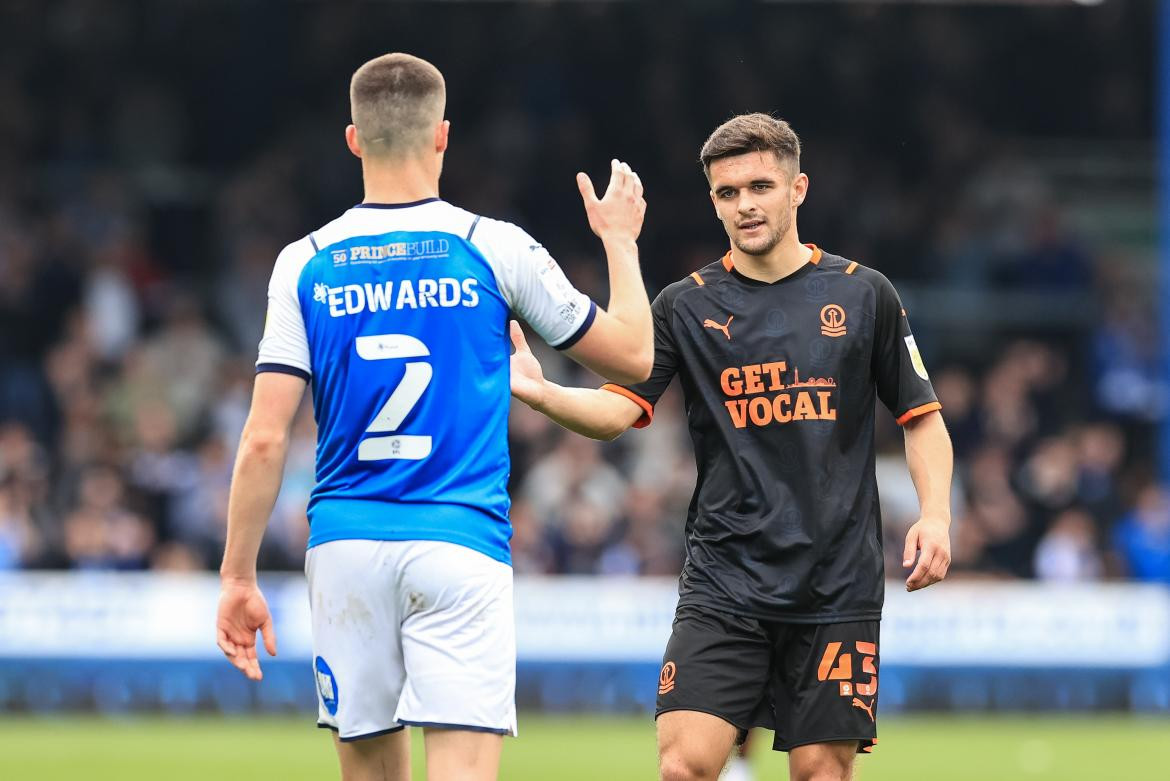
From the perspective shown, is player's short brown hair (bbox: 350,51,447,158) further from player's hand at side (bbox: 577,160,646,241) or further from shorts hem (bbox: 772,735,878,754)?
shorts hem (bbox: 772,735,878,754)

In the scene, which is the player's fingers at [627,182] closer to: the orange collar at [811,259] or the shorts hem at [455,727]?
the orange collar at [811,259]

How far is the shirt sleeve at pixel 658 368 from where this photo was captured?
6312 mm

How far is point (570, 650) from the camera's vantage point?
14602 mm

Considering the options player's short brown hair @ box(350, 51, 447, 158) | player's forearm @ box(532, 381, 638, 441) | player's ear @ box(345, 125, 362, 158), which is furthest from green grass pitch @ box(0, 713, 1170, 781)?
player's short brown hair @ box(350, 51, 447, 158)

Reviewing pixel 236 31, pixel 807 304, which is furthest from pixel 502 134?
pixel 807 304

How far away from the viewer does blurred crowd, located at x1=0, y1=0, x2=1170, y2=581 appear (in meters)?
15.6

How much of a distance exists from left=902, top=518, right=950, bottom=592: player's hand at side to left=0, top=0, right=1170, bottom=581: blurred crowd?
366 inches

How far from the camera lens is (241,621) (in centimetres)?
507

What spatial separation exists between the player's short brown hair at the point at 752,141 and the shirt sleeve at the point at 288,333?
164cm

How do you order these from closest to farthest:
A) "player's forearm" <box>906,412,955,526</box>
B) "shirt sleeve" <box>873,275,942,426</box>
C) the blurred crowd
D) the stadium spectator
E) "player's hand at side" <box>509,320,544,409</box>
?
"player's hand at side" <box>509,320,544,409</box> < "player's forearm" <box>906,412,955,526</box> < "shirt sleeve" <box>873,275,942,426</box> < the stadium spectator < the blurred crowd

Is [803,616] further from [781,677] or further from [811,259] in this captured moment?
[811,259]

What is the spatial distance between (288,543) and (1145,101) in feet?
40.5

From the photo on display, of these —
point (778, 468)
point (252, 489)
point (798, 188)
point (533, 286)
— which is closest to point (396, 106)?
point (533, 286)

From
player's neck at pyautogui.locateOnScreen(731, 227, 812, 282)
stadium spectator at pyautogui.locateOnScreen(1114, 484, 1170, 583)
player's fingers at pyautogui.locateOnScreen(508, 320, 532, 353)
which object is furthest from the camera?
stadium spectator at pyautogui.locateOnScreen(1114, 484, 1170, 583)
